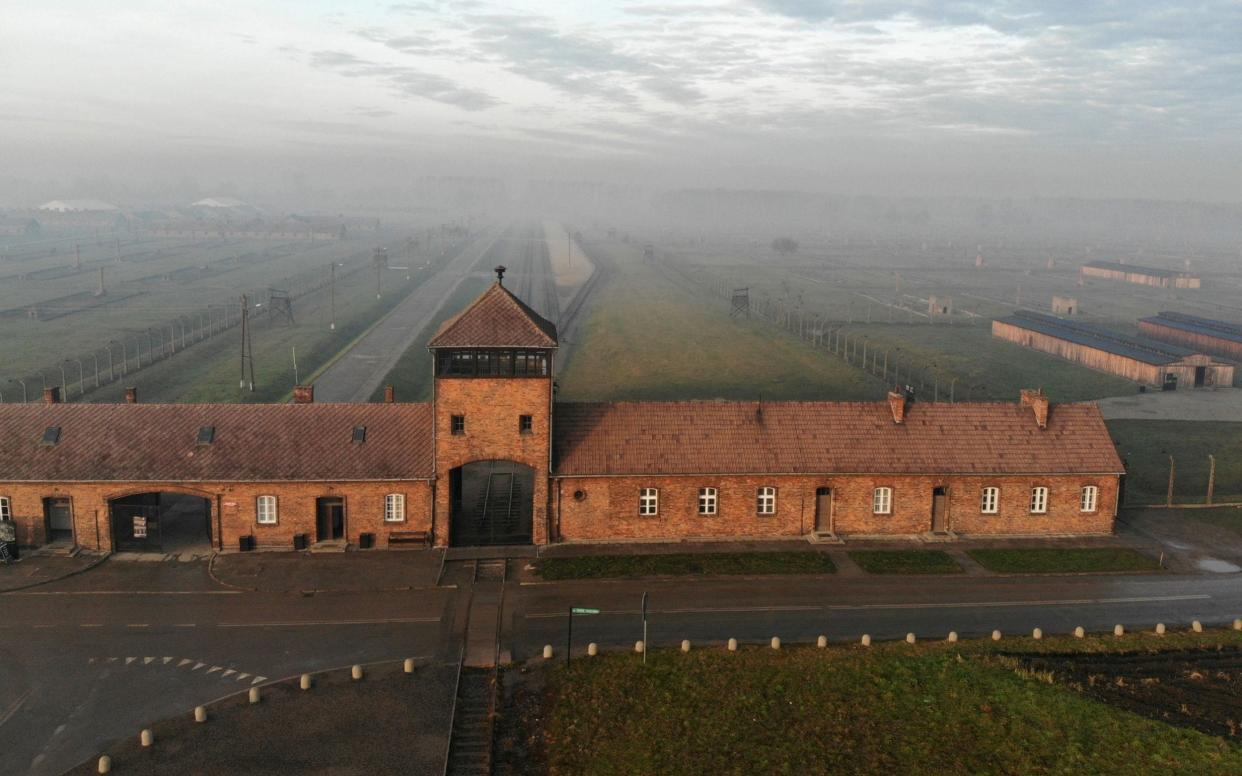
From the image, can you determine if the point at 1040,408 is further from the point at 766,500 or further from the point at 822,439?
the point at 766,500

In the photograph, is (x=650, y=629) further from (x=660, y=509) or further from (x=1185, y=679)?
(x=1185, y=679)

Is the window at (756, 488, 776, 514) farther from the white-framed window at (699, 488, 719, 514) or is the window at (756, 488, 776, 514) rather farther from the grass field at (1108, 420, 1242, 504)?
the grass field at (1108, 420, 1242, 504)

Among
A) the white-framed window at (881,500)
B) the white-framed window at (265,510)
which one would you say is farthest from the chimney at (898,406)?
the white-framed window at (265,510)

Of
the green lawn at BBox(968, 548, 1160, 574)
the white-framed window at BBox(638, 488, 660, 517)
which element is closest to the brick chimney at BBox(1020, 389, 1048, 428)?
the green lawn at BBox(968, 548, 1160, 574)

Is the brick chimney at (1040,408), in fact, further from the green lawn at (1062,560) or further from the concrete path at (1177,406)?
the concrete path at (1177,406)

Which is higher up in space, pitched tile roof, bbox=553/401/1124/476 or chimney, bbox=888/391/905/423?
chimney, bbox=888/391/905/423
